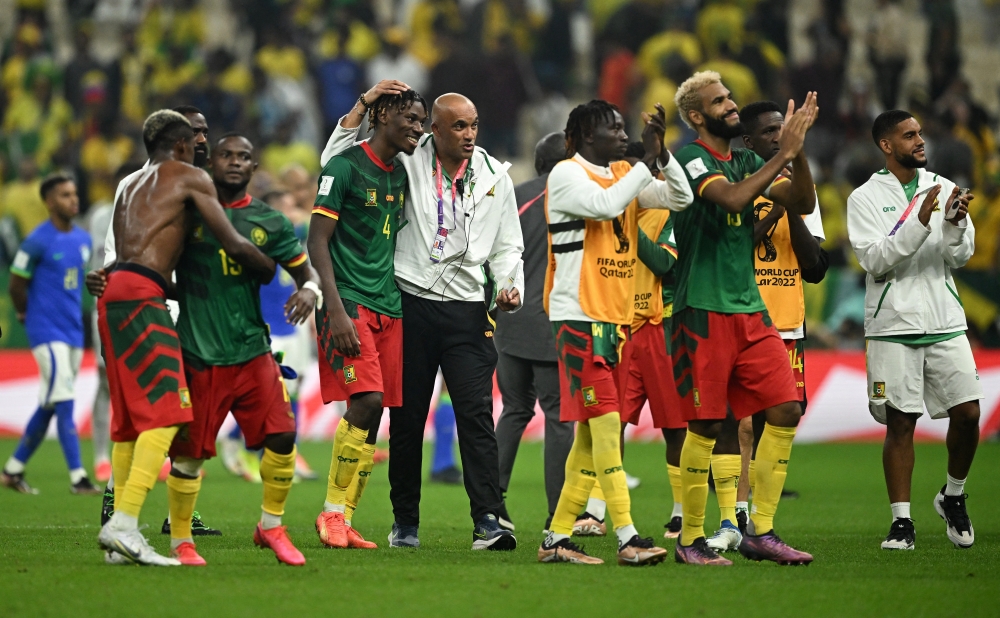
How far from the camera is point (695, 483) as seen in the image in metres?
6.95

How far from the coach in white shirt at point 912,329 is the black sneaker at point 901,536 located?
0.15 meters

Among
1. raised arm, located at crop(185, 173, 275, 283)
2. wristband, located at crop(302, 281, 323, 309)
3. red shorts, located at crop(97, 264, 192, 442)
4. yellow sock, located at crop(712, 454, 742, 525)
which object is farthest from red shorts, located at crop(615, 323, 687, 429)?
red shorts, located at crop(97, 264, 192, 442)

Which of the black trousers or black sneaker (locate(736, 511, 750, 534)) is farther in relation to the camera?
black sneaker (locate(736, 511, 750, 534))

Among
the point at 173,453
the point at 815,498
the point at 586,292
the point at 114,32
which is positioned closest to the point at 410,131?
the point at 586,292

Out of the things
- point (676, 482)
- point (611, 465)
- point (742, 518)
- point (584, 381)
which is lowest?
point (742, 518)

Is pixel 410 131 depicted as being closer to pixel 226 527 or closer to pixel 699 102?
pixel 699 102

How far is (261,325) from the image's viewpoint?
269 inches

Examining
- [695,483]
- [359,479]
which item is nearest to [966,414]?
[695,483]

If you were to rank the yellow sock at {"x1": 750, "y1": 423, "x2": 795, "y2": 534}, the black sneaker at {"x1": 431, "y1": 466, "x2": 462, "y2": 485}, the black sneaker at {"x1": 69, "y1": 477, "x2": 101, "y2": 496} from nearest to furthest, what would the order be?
the yellow sock at {"x1": 750, "y1": 423, "x2": 795, "y2": 534}, the black sneaker at {"x1": 69, "y1": 477, "x2": 101, "y2": 496}, the black sneaker at {"x1": 431, "y1": 466, "x2": 462, "y2": 485}

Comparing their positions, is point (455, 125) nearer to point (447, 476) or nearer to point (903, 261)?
point (903, 261)

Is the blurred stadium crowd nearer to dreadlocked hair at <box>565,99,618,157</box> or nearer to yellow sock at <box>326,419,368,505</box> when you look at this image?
dreadlocked hair at <box>565,99,618,157</box>

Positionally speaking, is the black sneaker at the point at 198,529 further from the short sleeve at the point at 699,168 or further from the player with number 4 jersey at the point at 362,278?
the short sleeve at the point at 699,168

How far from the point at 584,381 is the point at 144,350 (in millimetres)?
2210

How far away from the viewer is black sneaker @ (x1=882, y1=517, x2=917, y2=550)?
25.5 feet
